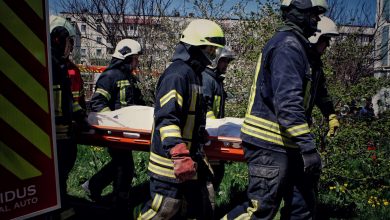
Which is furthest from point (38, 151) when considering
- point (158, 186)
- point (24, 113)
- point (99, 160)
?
point (99, 160)

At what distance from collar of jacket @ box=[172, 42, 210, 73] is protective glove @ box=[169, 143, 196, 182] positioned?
0.74m

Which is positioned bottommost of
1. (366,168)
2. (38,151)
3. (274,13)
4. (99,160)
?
(99,160)

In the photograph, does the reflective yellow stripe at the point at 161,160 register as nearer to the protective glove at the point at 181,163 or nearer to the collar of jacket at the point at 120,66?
the protective glove at the point at 181,163

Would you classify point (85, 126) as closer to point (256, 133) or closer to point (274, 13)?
point (256, 133)

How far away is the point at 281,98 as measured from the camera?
2902 mm

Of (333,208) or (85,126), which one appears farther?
(333,208)

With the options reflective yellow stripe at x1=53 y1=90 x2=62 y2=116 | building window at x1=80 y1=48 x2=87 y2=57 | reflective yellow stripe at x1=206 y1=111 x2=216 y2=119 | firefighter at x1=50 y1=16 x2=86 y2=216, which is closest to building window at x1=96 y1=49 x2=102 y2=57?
building window at x1=80 y1=48 x2=87 y2=57

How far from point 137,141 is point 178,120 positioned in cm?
103

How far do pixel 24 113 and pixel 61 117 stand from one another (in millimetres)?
2313

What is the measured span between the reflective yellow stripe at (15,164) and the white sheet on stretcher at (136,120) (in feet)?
7.75

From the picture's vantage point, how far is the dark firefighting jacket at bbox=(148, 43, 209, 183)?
3.12m

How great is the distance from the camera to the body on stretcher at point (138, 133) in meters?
3.80

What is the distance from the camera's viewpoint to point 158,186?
3.30 metres

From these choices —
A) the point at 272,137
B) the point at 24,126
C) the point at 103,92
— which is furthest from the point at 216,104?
the point at 24,126
